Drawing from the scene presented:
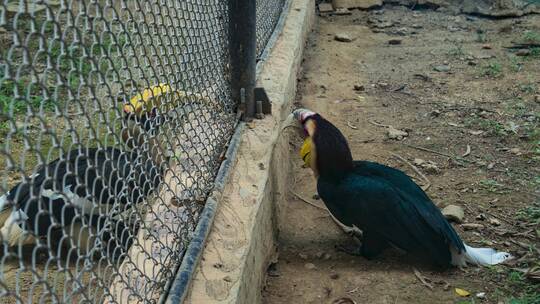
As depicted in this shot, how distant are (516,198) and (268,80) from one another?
1607 millimetres

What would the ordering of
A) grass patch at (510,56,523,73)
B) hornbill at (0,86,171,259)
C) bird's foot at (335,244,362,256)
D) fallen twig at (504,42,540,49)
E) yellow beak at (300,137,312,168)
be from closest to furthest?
hornbill at (0,86,171,259)
bird's foot at (335,244,362,256)
yellow beak at (300,137,312,168)
grass patch at (510,56,523,73)
fallen twig at (504,42,540,49)

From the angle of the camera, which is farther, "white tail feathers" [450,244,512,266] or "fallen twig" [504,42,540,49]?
"fallen twig" [504,42,540,49]

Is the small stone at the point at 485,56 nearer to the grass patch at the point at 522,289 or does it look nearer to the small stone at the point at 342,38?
the small stone at the point at 342,38

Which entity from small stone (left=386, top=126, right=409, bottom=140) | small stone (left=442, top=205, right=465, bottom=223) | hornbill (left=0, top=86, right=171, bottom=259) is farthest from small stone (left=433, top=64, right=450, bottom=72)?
hornbill (left=0, top=86, right=171, bottom=259)

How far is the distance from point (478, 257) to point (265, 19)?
233 centimetres

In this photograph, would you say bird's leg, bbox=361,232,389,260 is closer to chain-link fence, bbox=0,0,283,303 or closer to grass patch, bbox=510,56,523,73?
chain-link fence, bbox=0,0,283,303

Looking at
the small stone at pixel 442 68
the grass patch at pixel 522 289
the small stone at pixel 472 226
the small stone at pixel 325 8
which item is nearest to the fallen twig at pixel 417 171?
the small stone at pixel 472 226

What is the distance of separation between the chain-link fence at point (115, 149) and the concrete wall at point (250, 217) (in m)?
0.10

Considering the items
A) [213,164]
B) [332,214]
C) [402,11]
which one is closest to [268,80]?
[332,214]

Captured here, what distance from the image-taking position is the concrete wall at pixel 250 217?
1.96 m

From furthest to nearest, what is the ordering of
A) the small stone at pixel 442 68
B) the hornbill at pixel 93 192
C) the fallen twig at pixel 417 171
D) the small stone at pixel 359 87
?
the small stone at pixel 442 68, the small stone at pixel 359 87, the fallen twig at pixel 417 171, the hornbill at pixel 93 192

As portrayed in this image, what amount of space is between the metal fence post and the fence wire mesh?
87 cm

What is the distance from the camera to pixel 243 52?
297cm

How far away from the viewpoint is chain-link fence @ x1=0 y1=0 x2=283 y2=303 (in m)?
1.18
